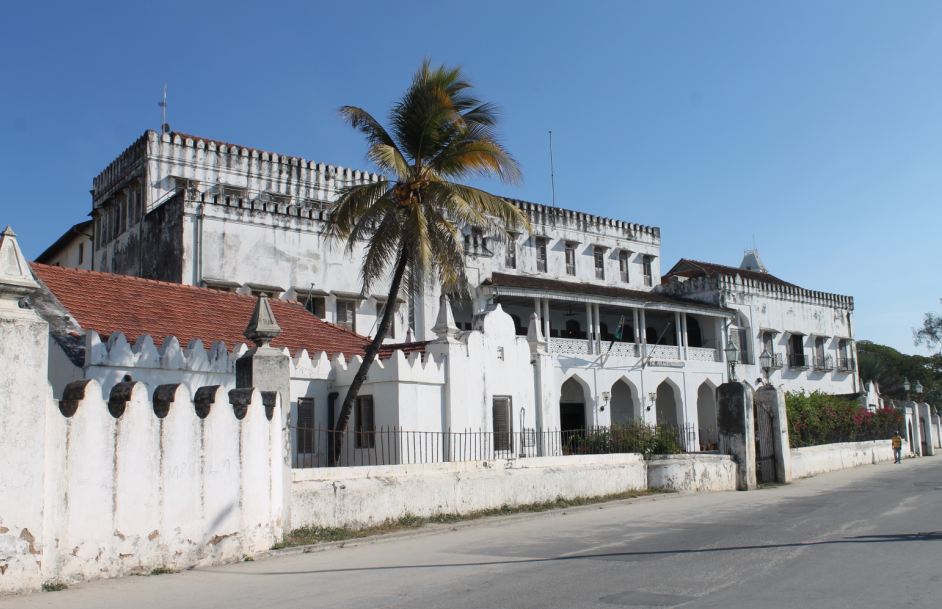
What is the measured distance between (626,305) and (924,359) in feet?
137

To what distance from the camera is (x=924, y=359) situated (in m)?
66.4

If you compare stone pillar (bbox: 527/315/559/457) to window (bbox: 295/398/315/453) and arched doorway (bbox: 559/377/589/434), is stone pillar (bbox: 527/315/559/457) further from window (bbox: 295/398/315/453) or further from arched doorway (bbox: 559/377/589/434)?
arched doorway (bbox: 559/377/589/434)

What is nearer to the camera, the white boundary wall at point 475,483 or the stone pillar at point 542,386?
the white boundary wall at point 475,483

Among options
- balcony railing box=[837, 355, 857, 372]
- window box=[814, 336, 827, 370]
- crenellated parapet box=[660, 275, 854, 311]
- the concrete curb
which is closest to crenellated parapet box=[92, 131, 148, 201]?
the concrete curb

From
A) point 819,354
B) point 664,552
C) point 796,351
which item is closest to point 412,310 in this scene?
point 664,552

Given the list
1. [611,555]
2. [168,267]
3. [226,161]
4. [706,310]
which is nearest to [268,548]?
[611,555]

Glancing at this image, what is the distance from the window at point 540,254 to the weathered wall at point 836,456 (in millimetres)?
13662

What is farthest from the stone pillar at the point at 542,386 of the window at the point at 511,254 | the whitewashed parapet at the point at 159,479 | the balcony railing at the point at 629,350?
the window at the point at 511,254

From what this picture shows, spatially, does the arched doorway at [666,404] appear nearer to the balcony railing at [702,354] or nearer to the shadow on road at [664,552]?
the balcony railing at [702,354]

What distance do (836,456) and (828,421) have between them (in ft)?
4.23

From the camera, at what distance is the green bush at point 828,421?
28.9 m

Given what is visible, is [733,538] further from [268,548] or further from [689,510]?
[268,548]

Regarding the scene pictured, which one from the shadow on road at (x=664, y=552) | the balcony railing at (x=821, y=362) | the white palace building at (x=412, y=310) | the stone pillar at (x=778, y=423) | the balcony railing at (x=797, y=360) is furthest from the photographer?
the balcony railing at (x=821, y=362)

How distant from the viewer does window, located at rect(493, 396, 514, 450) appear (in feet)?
65.7
